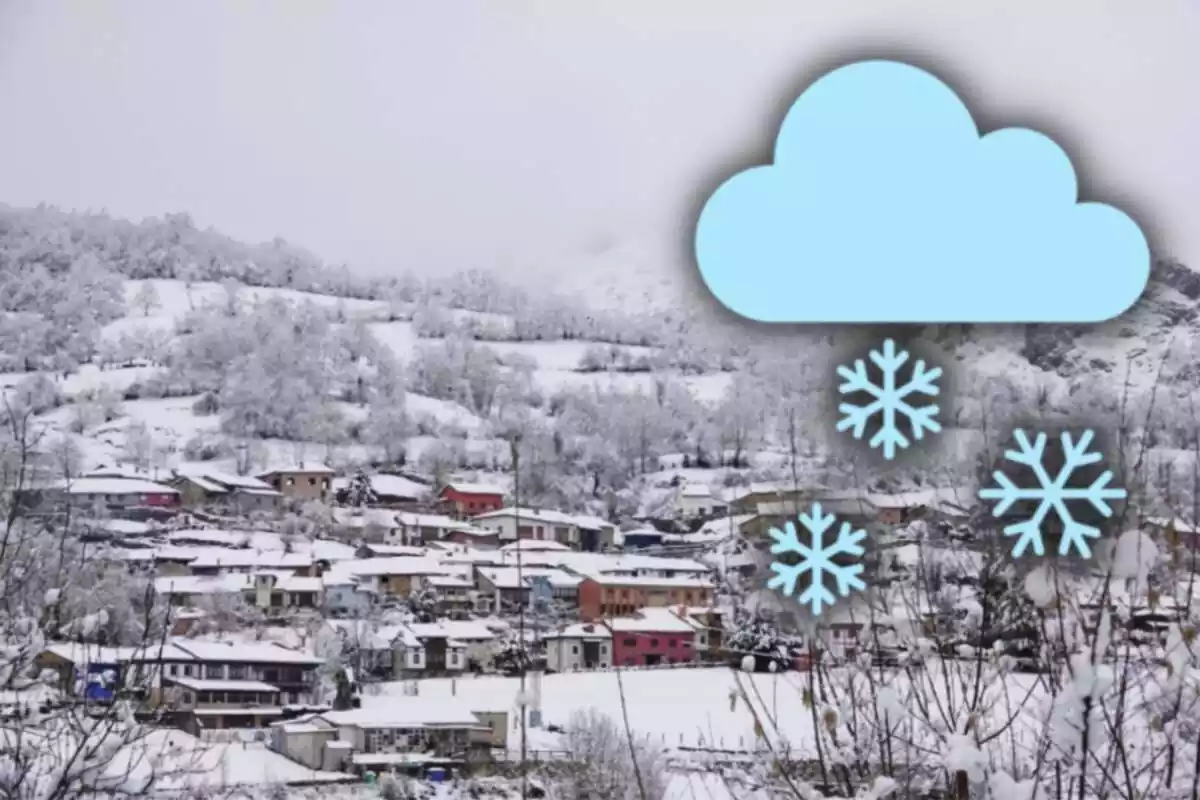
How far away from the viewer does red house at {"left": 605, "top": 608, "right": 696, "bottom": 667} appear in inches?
122

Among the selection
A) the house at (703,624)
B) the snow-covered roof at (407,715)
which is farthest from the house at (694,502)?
the snow-covered roof at (407,715)

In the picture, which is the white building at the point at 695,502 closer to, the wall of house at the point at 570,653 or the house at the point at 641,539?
the house at the point at 641,539

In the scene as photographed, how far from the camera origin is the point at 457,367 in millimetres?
5703

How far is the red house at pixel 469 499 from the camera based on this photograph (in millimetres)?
5188

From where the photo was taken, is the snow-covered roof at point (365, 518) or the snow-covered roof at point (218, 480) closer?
the snow-covered roof at point (365, 518)

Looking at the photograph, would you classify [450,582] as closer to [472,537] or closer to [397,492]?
[472,537]

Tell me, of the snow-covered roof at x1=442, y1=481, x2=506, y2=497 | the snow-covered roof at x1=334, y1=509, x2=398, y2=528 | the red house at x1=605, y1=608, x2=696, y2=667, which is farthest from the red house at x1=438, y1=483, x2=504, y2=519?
the red house at x1=605, y1=608, x2=696, y2=667

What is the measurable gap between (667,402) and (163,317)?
4.16 metres

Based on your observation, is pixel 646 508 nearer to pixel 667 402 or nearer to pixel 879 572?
pixel 667 402

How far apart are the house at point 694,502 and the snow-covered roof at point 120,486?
1.99 metres

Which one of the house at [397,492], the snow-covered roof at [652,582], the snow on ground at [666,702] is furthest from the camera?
the house at [397,492]

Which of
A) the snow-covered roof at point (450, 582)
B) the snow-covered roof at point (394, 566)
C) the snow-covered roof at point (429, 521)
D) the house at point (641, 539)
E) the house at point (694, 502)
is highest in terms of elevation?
the house at point (694, 502)

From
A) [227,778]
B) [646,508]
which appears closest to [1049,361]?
[646,508]

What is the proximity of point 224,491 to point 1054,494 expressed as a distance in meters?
4.91
